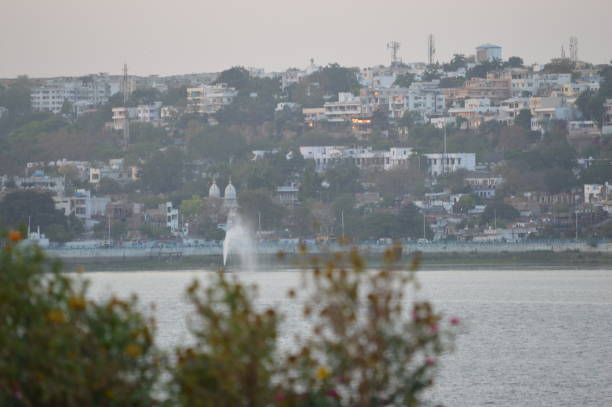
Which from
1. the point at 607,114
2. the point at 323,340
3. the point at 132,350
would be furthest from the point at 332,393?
the point at 607,114

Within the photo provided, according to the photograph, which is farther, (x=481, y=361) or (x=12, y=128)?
(x=12, y=128)

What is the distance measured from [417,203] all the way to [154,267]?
79.1ft

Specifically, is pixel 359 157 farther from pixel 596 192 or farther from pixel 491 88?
pixel 491 88

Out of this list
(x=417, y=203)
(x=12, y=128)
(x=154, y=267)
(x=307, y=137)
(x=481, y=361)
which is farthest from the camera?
(x=12, y=128)

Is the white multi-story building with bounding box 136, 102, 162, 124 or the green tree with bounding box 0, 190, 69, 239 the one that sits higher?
the white multi-story building with bounding box 136, 102, 162, 124

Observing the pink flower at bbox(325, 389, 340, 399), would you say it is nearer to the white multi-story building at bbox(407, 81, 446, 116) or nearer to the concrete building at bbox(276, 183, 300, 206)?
the concrete building at bbox(276, 183, 300, 206)

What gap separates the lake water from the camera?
2650cm

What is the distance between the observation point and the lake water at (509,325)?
2650cm

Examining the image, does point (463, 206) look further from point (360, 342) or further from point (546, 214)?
point (360, 342)

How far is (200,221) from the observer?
274 feet

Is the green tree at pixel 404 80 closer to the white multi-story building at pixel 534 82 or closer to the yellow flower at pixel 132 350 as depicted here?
the white multi-story building at pixel 534 82

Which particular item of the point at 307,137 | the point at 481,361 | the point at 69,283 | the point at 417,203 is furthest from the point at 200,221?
the point at 69,283

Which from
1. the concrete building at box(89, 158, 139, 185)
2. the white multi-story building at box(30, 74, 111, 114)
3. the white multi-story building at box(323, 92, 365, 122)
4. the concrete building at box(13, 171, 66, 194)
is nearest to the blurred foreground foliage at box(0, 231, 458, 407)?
the concrete building at box(13, 171, 66, 194)

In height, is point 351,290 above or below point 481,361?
above
